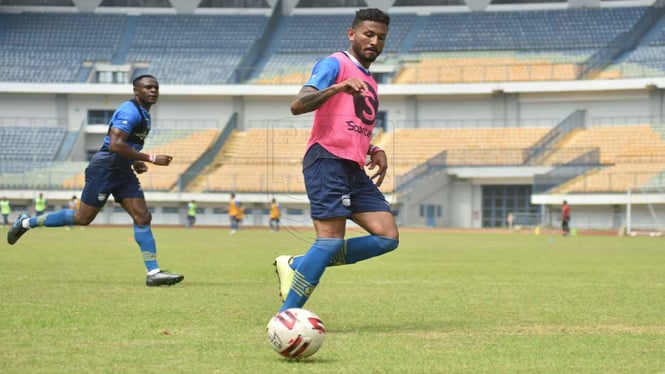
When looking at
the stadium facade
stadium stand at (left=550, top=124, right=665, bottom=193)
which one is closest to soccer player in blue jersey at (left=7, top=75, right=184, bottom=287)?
the stadium facade

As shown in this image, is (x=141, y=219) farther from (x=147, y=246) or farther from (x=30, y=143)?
(x=30, y=143)

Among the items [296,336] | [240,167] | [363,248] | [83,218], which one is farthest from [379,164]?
[240,167]

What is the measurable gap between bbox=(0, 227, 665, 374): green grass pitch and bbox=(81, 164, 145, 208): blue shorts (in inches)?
39.8

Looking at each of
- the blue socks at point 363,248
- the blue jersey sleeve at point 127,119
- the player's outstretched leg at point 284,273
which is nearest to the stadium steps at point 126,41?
the blue jersey sleeve at point 127,119

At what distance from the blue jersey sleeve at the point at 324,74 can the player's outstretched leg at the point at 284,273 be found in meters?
1.55

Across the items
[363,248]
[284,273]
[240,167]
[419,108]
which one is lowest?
[284,273]

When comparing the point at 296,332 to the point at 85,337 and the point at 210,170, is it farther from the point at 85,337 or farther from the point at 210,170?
the point at 210,170

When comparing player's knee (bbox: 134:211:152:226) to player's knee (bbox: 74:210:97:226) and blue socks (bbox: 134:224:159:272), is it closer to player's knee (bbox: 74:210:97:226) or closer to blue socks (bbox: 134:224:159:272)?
blue socks (bbox: 134:224:159:272)

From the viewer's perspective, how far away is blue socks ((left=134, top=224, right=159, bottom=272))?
1258 centimetres

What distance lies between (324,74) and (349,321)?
86.9 inches

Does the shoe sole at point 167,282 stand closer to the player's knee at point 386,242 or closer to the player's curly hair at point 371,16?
the player's knee at point 386,242

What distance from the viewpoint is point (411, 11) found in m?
66.6

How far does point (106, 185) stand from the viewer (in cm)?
1257

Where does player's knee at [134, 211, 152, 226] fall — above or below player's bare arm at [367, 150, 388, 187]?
below
